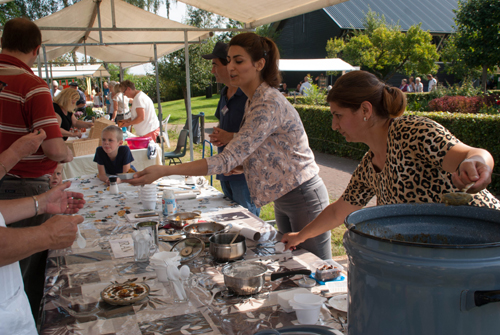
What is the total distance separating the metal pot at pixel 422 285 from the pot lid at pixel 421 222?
5cm

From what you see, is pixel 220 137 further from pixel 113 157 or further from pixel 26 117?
pixel 113 157

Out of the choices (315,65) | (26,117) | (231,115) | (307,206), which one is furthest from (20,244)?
(315,65)

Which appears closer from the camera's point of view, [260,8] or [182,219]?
[182,219]

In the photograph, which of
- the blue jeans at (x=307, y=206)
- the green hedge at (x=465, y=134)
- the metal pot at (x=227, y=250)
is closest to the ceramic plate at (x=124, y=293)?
the metal pot at (x=227, y=250)

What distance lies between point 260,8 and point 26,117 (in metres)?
2.79

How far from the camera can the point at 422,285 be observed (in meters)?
0.67

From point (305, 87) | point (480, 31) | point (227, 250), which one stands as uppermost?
point (480, 31)

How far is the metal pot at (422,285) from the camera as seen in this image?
0.65 metres

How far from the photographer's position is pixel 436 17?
96.7 ft

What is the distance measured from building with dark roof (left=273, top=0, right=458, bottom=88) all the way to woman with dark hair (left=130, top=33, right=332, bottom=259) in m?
23.5

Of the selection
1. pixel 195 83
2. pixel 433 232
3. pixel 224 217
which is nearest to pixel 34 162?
pixel 224 217

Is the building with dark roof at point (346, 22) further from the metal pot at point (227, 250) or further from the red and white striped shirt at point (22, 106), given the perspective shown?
the metal pot at point (227, 250)

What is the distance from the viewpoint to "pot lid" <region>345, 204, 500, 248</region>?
0.87 meters

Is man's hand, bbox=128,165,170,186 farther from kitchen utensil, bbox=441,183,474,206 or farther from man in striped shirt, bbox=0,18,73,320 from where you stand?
kitchen utensil, bbox=441,183,474,206
